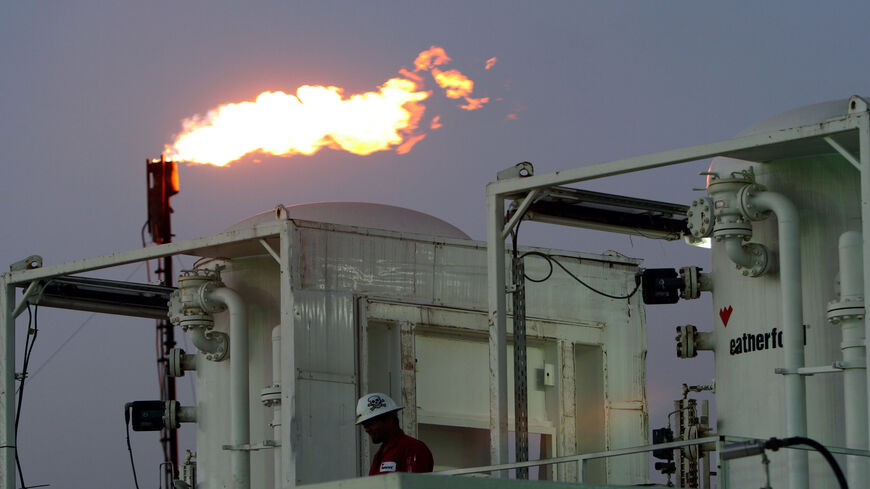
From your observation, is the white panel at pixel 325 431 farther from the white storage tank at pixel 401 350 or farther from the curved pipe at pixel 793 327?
the curved pipe at pixel 793 327

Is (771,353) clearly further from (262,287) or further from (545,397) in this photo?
(262,287)

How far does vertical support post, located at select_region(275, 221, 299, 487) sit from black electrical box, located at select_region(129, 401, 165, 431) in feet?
11.5

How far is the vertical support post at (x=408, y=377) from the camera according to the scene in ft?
83.1

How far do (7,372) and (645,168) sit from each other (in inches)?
468

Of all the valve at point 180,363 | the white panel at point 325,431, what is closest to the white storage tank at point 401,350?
the white panel at point 325,431

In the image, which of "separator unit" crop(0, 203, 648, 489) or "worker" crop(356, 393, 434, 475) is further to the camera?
"separator unit" crop(0, 203, 648, 489)

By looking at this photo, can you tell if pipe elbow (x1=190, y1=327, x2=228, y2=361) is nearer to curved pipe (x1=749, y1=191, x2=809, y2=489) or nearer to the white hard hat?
curved pipe (x1=749, y1=191, x2=809, y2=489)

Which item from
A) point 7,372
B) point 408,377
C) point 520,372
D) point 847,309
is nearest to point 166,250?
point 7,372

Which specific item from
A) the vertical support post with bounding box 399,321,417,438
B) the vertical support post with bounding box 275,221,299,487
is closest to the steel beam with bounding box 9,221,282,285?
the vertical support post with bounding box 275,221,299,487

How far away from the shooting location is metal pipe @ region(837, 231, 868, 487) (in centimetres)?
1845

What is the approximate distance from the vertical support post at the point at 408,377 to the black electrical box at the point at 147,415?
4268mm

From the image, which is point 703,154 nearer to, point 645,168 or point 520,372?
point 645,168

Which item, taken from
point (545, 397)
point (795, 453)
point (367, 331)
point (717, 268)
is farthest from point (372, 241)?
point (795, 453)

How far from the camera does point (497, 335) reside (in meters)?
20.0
